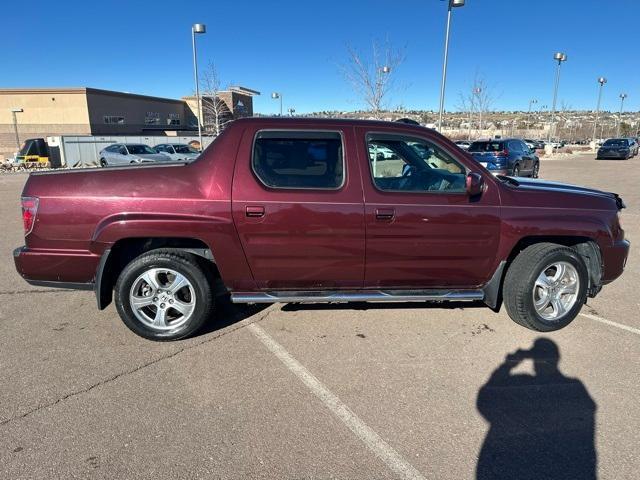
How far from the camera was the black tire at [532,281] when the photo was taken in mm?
3762

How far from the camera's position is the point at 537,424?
2.69m

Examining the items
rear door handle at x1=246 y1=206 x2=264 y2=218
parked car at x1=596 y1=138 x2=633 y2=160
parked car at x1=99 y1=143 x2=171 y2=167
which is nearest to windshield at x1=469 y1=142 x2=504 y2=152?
rear door handle at x1=246 y1=206 x2=264 y2=218

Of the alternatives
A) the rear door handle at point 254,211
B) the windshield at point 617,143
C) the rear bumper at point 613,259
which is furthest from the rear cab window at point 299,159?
the windshield at point 617,143

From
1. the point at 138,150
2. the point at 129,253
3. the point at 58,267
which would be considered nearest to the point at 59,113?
the point at 138,150

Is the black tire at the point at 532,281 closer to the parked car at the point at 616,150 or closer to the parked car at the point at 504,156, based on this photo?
the parked car at the point at 504,156

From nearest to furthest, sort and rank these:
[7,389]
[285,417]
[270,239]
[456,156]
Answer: [285,417] < [7,389] < [270,239] < [456,156]

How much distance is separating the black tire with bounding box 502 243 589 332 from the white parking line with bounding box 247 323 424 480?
76.6 inches

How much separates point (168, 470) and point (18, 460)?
2.75ft

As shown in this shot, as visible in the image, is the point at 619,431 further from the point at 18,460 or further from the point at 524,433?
the point at 18,460

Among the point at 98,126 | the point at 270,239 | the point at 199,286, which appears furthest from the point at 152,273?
the point at 98,126

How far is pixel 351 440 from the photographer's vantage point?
8.31 ft

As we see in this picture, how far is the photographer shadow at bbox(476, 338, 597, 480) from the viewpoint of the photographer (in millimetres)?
2322

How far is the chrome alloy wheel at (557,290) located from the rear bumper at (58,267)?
152 inches

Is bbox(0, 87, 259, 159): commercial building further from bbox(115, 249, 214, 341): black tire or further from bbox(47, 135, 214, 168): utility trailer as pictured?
bbox(115, 249, 214, 341): black tire
